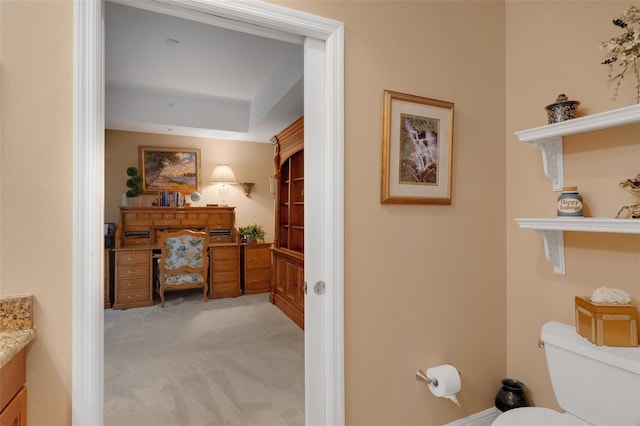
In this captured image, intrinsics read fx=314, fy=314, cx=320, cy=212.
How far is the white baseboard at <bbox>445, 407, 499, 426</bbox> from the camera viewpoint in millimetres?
1754

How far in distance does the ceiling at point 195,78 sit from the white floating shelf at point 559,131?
133cm

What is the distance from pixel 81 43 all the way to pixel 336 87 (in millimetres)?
964

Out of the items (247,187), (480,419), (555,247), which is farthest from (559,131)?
(247,187)

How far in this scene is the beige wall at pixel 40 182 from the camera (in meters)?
1.01

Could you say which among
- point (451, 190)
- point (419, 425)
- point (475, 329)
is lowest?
point (419, 425)

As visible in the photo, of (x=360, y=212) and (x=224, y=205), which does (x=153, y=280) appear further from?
(x=360, y=212)

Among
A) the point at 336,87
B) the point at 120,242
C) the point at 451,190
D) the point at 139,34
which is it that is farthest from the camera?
the point at 120,242

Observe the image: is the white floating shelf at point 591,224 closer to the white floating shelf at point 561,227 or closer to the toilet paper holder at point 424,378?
the white floating shelf at point 561,227

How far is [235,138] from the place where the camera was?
5324 mm

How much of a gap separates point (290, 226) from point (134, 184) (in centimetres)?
254

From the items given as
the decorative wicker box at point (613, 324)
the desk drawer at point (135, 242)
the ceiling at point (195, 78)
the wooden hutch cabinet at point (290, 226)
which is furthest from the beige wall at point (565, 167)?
the desk drawer at point (135, 242)

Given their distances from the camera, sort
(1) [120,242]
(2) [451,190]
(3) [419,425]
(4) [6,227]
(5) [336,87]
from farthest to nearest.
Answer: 1. (1) [120,242]
2. (2) [451,190]
3. (3) [419,425]
4. (5) [336,87]
5. (4) [6,227]

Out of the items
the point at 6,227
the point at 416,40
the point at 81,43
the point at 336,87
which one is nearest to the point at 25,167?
the point at 6,227

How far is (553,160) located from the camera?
163cm
